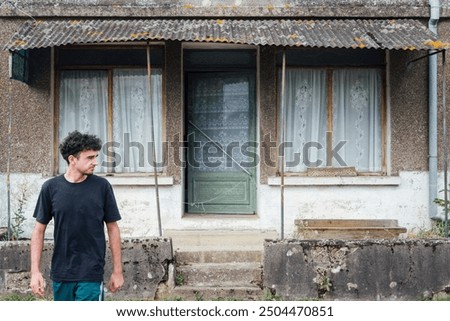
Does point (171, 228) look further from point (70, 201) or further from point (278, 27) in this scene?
point (70, 201)

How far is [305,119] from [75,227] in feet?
18.3

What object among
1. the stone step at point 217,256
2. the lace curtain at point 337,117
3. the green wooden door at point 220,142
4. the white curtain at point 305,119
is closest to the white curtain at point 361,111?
the lace curtain at point 337,117

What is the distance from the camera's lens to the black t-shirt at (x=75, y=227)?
4.40 meters

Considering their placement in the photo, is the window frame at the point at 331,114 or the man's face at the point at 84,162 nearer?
the man's face at the point at 84,162

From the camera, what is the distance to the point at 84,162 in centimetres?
450

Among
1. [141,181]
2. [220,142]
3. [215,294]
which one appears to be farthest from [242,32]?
[215,294]

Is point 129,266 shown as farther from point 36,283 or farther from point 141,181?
point 36,283

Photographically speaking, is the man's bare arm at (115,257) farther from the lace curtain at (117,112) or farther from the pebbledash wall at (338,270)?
the lace curtain at (117,112)

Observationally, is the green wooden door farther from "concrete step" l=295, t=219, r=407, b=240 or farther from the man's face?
the man's face

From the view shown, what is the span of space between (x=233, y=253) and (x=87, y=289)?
11.8ft

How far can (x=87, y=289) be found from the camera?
14.4 ft

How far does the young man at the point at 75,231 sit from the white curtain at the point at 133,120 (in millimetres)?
4742
